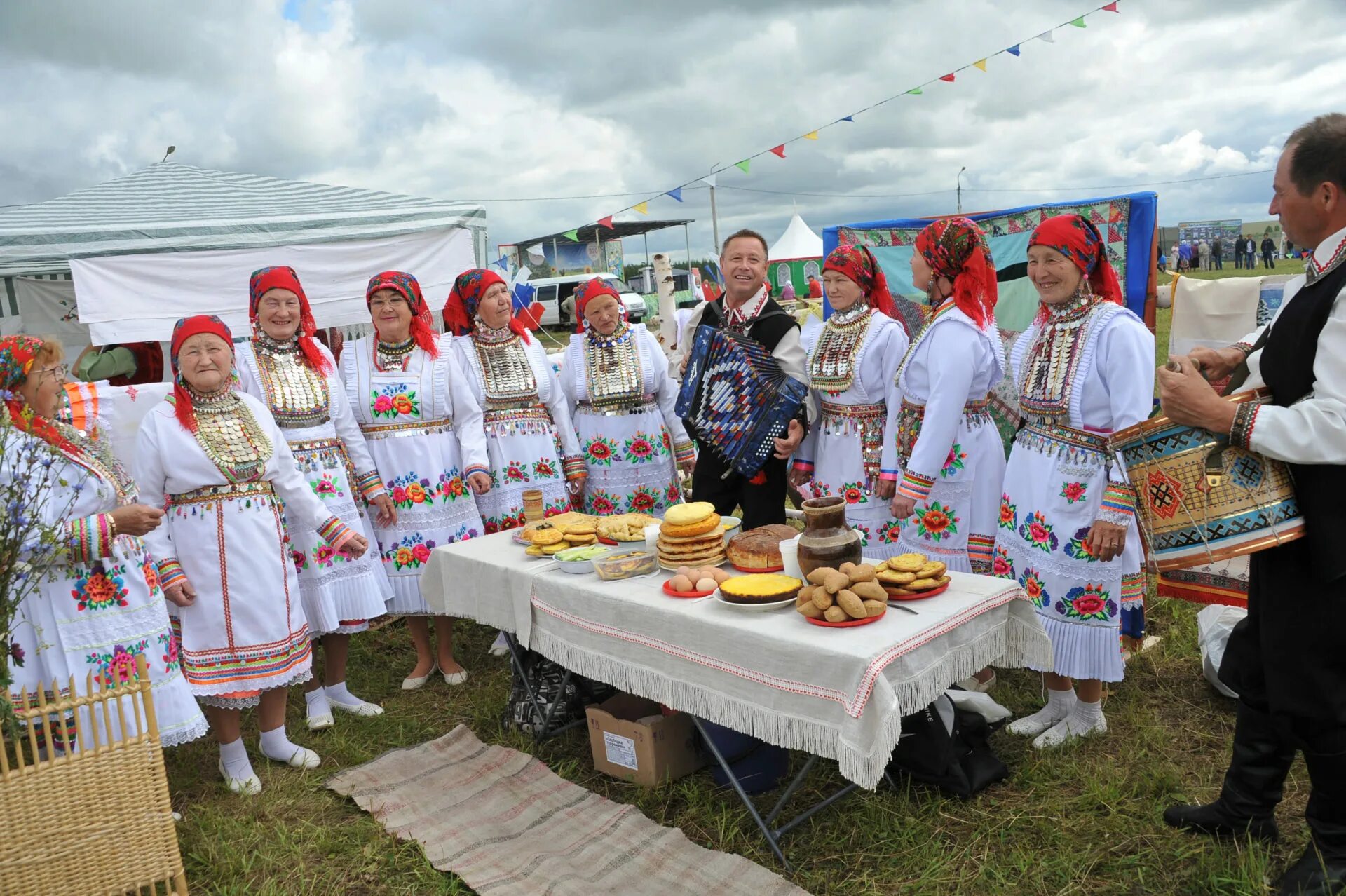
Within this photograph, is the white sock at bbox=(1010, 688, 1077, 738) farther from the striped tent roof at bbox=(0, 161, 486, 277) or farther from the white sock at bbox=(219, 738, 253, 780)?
the striped tent roof at bbox=(0, 161, 486, 277)

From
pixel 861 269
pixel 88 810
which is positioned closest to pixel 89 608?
pixel 88 810

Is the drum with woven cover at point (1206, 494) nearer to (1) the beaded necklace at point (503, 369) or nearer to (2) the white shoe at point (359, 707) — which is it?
(1) the beaded necklace at point (503, 369)

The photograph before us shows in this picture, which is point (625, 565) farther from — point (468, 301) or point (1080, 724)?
point (468, 301)

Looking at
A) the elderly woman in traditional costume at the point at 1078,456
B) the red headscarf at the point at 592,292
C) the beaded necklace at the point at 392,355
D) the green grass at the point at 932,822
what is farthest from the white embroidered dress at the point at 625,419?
the elderly woman in traditional costume at the point at 1078,456

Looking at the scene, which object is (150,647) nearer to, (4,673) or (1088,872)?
(4,673)

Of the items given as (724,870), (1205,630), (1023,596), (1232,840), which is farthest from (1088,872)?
(1205,630)

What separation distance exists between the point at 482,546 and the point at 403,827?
1126 mm

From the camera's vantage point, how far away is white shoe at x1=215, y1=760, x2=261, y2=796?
353 cm

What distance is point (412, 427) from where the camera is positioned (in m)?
4.40

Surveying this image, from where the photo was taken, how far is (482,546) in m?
3.77

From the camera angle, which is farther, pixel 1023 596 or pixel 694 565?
pixel 694 565

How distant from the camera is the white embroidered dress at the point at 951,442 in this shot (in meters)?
3.50

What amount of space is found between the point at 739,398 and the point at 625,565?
129cm

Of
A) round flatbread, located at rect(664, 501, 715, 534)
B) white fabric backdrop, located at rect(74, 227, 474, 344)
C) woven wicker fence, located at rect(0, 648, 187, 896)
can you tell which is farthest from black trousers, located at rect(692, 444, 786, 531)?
white fabric backdrop, located at rect(74, 227, 474, 344)
